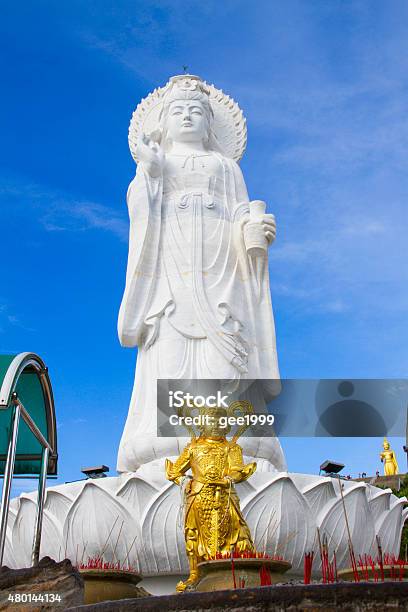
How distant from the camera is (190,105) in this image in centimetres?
1030

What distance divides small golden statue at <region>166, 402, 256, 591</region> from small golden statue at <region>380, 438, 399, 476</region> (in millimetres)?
18999

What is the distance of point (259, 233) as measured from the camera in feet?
30.2

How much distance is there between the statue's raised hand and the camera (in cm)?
955

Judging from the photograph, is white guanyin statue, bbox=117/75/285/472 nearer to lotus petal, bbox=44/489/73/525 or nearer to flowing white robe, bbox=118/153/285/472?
flowing white robe, bbox=118/153/285/472

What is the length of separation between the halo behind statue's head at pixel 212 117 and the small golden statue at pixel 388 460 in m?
15.4

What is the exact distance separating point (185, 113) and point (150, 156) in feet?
3.62

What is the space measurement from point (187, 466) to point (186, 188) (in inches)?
205

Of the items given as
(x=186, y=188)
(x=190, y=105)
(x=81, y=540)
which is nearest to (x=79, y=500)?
(x=81, y=540)

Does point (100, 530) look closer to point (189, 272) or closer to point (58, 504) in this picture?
point (58, 504)

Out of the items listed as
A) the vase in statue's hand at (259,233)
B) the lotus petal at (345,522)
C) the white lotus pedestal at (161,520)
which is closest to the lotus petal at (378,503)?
the lotus petal at (345,522)

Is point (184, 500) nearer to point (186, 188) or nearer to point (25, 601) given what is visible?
point (25, 601)

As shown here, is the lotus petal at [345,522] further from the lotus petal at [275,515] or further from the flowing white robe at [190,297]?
the flowing white robe at [190,297]

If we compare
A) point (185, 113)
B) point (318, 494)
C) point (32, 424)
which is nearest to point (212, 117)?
point (185, 113)

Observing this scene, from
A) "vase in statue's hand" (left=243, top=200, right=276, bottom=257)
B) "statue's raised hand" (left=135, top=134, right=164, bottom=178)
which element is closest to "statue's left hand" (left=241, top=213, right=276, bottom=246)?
"vase in statue's hand" (left=243, top=200, right=276, bottom=257)
